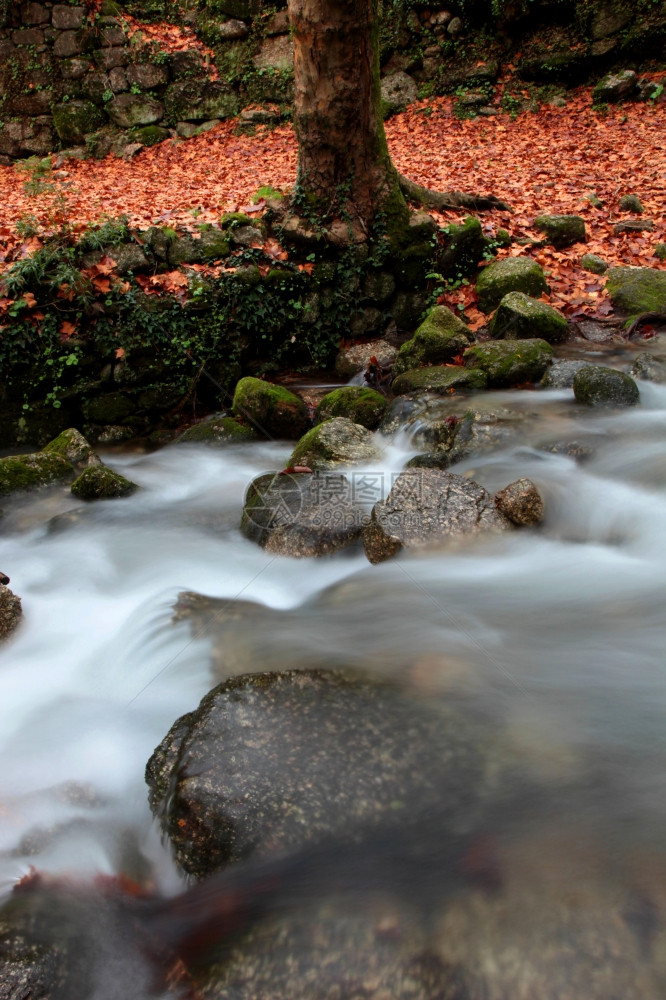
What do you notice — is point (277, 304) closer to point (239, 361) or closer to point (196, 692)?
point (239, 361)

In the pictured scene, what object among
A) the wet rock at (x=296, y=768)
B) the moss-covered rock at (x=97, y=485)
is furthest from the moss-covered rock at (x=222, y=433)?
the wet rock at (x=296, y=768)

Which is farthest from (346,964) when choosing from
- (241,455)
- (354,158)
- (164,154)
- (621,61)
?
(621,61)

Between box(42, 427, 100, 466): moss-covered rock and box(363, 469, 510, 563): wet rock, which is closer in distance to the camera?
box(363, 469, 510, 563): wet rock

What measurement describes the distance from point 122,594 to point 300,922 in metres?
2.77

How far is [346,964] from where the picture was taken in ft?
5.92

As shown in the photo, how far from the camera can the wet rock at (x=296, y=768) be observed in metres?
A: 2.21

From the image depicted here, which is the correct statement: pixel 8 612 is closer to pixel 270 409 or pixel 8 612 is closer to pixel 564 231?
pixel 270 409

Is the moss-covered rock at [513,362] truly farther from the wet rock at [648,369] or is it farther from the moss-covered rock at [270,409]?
the moss-covered rock at [270,409]

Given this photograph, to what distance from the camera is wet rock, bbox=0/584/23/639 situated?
368cm

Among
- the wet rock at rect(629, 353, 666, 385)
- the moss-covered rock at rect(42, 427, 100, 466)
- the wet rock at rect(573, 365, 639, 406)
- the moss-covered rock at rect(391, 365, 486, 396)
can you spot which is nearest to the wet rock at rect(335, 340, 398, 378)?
the moss-covered rock at rect(391, 365, 486, 396)

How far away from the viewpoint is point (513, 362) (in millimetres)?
6328

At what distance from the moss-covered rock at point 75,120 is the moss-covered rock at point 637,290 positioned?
11.1 metres

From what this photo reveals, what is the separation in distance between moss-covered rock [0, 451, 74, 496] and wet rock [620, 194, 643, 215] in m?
8.28

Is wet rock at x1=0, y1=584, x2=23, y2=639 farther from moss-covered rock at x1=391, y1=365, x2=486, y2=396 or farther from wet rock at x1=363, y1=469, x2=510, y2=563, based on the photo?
moss-covered rock at x1=391, y1=365, x2=486, y2=396
